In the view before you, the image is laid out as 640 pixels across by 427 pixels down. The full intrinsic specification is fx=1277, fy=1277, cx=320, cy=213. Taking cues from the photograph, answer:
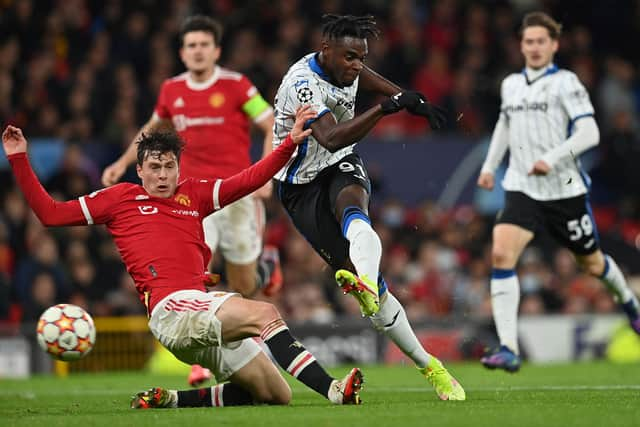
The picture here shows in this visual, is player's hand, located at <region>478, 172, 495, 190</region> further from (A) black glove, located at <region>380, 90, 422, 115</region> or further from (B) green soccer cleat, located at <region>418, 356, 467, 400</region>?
(A) black glove, located at <region>380, 90, 422, 115</region>

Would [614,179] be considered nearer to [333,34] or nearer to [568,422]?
→ [333,34]

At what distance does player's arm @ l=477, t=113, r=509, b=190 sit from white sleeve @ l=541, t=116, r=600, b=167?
43 cm

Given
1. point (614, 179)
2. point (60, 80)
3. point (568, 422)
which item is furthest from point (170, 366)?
point (568, 422)

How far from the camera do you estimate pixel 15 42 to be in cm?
1659

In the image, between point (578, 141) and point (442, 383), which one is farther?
point (578, 141)

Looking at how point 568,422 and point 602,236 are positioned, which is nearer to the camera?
point 568,422

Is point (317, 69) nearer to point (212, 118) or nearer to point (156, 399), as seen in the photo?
point (156, 399)

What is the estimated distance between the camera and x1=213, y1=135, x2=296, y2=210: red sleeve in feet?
24.2

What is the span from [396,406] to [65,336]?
2.16m

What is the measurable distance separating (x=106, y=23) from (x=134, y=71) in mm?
1119

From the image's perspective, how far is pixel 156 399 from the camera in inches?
297

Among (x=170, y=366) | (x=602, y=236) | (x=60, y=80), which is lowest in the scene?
(x=170, y=366)

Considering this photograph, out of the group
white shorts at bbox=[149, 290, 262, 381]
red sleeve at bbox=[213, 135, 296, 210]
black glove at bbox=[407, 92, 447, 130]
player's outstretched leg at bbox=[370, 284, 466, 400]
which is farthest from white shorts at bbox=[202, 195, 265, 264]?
black glove at bbox=[407, 92, 447, 130]

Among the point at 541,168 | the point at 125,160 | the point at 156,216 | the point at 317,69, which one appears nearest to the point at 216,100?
the point at 125,160
